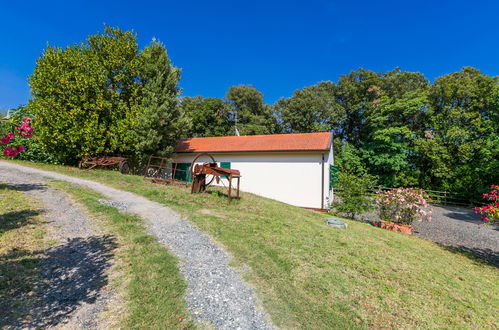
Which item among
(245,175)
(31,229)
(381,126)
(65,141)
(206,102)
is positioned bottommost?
(31,229)

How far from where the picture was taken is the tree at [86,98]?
1225 cm

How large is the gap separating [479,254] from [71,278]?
10.6m

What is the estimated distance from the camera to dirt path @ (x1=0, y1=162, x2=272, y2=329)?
2414 millimetres

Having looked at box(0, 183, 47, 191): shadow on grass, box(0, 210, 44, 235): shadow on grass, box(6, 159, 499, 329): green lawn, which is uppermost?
box(0, 183, 47, 191): shadow on grass

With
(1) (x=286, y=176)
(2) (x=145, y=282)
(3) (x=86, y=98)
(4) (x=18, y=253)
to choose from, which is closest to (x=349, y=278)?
(2) (x=145, y=282)

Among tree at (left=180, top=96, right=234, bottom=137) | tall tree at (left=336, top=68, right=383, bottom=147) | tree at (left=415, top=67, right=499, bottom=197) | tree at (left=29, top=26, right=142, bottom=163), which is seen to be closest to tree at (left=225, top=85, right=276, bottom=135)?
tree at (left=180, top=96, right=234, bottom=137)

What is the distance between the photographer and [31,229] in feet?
13.0

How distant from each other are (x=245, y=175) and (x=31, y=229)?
11001 millimetres

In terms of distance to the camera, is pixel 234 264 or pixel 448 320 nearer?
pixel 448 320

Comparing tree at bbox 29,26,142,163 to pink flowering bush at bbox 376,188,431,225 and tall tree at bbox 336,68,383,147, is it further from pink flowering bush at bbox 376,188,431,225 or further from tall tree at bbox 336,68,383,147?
tall tree at bbox 336,68,383,147

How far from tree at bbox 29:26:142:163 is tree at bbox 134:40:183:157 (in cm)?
63

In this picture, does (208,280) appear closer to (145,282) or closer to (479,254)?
(145,282)

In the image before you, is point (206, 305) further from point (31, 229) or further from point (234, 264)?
point (31, 229)

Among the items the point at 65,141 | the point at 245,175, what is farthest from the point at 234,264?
the point at 65,141
